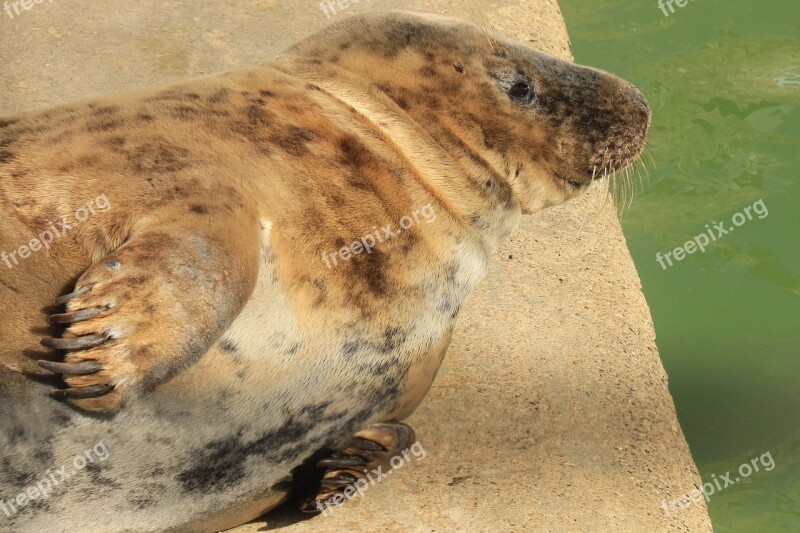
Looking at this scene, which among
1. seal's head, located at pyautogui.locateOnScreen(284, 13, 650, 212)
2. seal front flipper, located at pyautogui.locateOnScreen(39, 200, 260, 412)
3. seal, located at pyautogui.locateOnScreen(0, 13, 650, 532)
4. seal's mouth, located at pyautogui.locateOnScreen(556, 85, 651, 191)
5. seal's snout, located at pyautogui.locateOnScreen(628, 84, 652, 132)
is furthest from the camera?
seal's snout, located at pyautogui.locateOnScreen(628, 84, 652, 132)

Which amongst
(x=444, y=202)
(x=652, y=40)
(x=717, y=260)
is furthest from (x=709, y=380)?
(x=652, y=40)

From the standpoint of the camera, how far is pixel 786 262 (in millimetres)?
4727

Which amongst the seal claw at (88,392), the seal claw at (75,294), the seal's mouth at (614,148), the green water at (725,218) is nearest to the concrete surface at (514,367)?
the green water at (725,218)

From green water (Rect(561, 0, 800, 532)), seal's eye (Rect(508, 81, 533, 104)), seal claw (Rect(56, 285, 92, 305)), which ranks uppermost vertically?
seal claw (Rect(56, 285, 92, 305))

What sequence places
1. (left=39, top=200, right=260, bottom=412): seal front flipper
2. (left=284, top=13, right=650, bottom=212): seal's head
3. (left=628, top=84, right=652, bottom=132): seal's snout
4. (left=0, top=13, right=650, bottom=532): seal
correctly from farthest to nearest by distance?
(left=628, top=84, right=652, bottom=132): seal's snout
(left=284, top=13, right=650, bottom=212): seal's head
(left=0, top=13, right=650, bottom=532): seal
(left=39, top=200, right=260, bottom=412): seal front flipper

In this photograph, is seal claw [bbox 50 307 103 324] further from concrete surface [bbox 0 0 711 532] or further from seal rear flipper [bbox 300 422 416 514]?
concrete surface [bbox 0 0 711 532]

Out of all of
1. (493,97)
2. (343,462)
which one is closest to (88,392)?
(343,462)

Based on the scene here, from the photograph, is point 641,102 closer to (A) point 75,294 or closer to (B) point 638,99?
(B) point 638,99

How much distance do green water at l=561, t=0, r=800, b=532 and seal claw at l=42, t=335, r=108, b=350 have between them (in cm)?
238

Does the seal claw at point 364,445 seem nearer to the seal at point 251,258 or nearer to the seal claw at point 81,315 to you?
the seal at point 251,258

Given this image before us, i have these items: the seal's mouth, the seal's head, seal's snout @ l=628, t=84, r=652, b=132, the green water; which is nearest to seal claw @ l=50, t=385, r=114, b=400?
the seal's head

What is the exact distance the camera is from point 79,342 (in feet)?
7.23

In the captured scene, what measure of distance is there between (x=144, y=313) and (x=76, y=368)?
0.59 ft

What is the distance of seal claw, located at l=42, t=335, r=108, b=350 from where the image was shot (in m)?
2.19
